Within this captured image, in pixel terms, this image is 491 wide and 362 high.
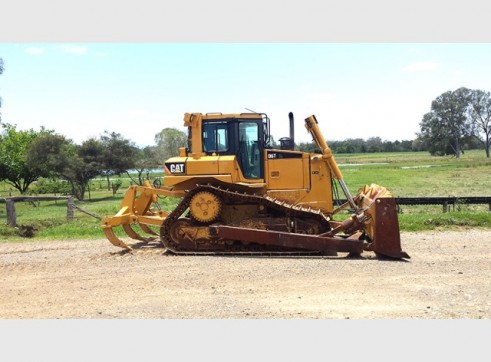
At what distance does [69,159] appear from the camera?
37812 mm

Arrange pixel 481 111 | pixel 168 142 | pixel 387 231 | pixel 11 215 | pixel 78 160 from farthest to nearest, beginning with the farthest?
pixel 481 111 → pixel 168 142 → pixel 78 160 → pixel 11 215 → pixel 387 231

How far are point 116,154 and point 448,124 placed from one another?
6866cm

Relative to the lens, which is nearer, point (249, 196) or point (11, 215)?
point (249, 196)

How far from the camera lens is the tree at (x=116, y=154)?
3912cm

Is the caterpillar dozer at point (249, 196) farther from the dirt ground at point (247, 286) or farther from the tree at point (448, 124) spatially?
the tree at point (448, 124)

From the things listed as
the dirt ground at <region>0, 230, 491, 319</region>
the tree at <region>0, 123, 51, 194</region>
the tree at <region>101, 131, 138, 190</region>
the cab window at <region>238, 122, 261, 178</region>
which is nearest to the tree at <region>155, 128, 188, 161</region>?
the tree at <region>101, 131, 138, 190</region>

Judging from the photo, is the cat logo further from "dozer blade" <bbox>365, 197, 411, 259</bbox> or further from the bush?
the bush

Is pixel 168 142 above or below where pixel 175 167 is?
above

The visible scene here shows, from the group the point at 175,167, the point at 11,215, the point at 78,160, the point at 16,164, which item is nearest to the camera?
the point at 175,167

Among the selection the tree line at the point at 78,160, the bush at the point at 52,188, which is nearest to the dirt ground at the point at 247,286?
the tree line at the point at 78,160

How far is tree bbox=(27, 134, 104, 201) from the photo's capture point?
3759cm

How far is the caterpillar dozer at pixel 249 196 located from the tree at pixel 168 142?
33407mm

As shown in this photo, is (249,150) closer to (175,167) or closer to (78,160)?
(175,167)

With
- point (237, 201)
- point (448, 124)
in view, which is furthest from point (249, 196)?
point (448, 124)
